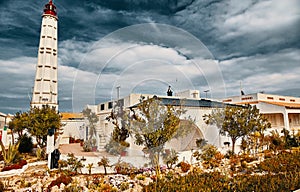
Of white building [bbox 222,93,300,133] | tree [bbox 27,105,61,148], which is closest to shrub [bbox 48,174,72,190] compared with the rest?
tree [bbox 27,105,61,148]

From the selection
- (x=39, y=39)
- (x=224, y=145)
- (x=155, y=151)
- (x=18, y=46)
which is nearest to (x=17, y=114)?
(x=18, y=46)

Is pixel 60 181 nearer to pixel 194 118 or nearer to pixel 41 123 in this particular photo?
pixel 41 123

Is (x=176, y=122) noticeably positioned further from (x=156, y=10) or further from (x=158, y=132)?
(x=156, y=10)

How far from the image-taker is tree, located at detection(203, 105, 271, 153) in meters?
13.8

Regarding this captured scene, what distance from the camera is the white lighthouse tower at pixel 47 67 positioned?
25.1 metres

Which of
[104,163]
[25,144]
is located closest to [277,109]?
[104,163]

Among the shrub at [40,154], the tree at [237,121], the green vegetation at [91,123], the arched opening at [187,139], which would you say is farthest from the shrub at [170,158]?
the shrub at [40,154]

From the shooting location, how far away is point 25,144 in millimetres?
17266

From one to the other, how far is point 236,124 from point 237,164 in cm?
278

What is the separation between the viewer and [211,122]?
1466cm

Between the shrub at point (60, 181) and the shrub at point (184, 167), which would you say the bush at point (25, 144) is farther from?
the shrub at point (184, 167)

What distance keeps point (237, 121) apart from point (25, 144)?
596 inches

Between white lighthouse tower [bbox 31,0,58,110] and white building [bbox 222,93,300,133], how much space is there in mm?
20932

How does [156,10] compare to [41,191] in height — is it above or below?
above
